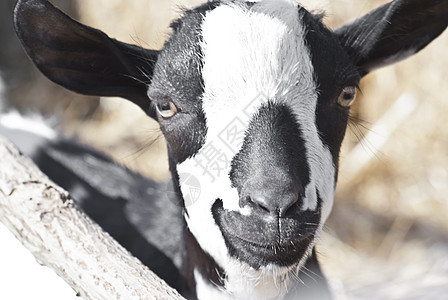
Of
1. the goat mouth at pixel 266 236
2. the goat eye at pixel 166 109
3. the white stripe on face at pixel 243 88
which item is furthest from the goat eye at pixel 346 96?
the goat eye at pixel 166 109

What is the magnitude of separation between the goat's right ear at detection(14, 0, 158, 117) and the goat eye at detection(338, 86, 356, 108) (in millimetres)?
801

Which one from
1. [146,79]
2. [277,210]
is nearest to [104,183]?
[146,79]

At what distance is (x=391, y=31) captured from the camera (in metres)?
2.68

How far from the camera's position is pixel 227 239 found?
2.16 meters

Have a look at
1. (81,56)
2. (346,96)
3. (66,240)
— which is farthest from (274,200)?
(81,56)

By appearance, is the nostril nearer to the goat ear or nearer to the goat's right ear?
the goat's right ear

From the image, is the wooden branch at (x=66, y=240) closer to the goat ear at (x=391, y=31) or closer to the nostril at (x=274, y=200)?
the nostril at (x=274, y=200)

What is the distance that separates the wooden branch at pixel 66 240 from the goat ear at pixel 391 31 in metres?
1.34

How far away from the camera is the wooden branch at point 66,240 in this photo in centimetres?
203

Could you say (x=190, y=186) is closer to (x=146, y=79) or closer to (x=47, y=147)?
(x=146, y=79)

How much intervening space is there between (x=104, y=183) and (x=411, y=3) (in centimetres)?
240

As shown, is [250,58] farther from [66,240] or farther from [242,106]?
[66,240]

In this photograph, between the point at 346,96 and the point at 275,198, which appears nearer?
the point at 275,198

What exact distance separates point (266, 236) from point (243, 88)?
0.54 meters
